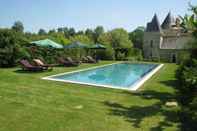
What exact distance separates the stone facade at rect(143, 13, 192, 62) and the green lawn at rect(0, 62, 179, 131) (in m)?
34.8

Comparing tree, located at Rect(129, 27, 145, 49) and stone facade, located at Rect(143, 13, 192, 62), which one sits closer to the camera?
stone facade, located at Rect(143, 13, 192, 62)

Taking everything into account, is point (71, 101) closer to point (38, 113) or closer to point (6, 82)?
point (38, 113)

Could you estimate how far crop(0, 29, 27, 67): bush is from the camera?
18.2m

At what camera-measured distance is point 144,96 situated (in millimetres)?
10117

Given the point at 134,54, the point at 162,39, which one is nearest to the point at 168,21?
the point at 162,39

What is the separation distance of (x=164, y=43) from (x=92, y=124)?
141ft

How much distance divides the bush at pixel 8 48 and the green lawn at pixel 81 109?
24.2 ft

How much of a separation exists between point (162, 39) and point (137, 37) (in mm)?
36227

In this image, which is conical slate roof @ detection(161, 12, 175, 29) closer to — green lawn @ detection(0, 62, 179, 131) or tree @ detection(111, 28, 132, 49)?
tree @ detection(111, 28, 132, 49)

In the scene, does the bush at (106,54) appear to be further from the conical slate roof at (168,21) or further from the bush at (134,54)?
the conical slate roof at (168,21)

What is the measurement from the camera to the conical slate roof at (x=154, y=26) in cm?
4733

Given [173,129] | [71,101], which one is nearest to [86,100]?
[71,101]

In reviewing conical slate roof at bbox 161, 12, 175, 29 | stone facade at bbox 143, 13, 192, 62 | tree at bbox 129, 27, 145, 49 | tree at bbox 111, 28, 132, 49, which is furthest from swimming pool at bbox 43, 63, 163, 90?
tree at bbox 129, 27, 145, 49

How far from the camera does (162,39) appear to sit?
157ft
